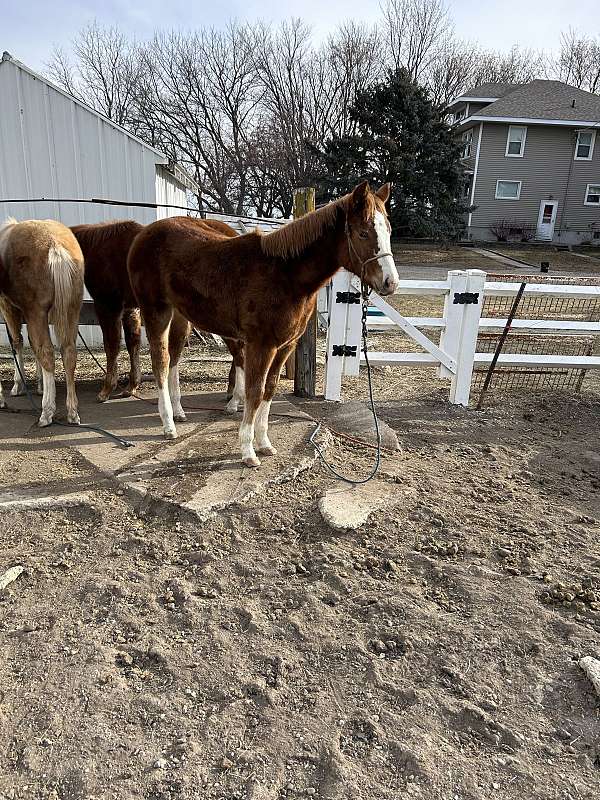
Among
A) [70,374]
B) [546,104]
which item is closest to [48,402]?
[70,374]

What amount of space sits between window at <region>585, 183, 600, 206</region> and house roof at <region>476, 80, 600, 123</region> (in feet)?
11.5

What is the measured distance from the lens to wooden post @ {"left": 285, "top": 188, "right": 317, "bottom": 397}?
229 inches

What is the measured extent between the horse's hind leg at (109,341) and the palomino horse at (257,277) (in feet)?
4.45

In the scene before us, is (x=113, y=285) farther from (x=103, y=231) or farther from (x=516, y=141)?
(x=516, y=141)

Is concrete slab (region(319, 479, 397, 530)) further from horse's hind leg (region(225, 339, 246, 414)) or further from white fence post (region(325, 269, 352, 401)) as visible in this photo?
white fence post (region(325, 269, 352, 401))

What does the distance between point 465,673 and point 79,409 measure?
4529 millimetres

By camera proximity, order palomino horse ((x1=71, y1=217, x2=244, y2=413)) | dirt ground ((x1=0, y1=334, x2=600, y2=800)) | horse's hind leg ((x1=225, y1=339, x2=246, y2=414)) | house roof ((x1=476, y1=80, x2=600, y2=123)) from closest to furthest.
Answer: dirt ground ((x1=0, y1=334, x2=600, y2=800)), horse's hind leg ((x1=225, y1=339, x2=246, y2=414)), palomino horse ((x1=71, y1=217, x2=244, y2=413)), house roof ((x1=476, y1=80, x2=600, y2=123))

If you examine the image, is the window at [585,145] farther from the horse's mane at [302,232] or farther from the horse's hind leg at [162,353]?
the horse's hind leg at [162,353]

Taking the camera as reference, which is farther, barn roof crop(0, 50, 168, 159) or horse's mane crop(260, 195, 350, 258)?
barn roof crop(0, 50, 168, 159)

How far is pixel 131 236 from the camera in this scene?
565 centimetres

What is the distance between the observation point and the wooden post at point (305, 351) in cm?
582

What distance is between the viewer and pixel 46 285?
4.71 metres

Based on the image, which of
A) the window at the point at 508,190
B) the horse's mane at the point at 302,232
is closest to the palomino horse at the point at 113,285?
the horse's mane at the point at 302,232

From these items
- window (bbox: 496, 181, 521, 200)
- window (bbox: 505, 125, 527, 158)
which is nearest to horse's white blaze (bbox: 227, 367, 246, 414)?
window (bbox: 496, 181, 521, 200)
